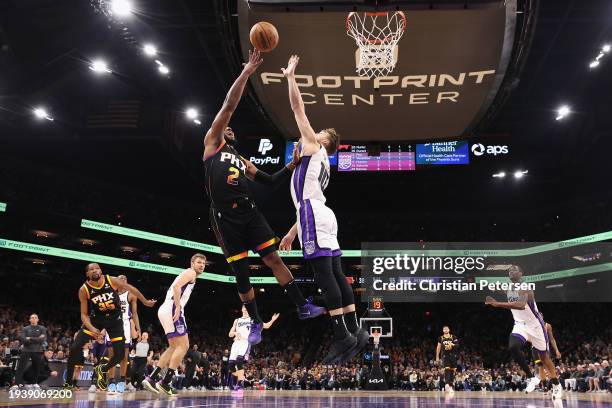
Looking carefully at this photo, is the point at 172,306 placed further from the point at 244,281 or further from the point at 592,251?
the point at 592,251

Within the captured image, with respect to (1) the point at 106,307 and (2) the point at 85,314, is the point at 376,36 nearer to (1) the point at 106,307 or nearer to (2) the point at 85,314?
(1) the point at 106,307

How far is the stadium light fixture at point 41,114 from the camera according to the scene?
22.1m

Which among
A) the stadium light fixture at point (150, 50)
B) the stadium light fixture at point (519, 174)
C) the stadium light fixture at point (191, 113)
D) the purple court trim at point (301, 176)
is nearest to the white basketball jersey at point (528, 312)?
the purple court trim at point (301, 176)

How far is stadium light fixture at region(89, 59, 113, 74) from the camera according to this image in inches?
736

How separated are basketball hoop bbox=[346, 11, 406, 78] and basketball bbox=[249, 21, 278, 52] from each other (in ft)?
13.2

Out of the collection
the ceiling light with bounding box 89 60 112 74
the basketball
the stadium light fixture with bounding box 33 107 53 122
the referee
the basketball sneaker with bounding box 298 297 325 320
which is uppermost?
the ceiling light with bounding box 89 60 112 74

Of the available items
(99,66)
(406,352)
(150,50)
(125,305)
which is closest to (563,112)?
(406,352)

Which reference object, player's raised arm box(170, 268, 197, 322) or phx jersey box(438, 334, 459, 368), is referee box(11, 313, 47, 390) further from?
phx jersey box(438, 334, 459, 368)

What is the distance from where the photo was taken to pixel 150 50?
1788cm

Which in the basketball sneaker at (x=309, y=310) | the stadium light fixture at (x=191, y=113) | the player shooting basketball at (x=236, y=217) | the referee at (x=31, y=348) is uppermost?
the stadium light fixture at (x=191, y=113)

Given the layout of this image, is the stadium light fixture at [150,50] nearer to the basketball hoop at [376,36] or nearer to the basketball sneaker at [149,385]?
the basketball hoop at [376,36]

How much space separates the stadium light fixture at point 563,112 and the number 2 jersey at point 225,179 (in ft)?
66.9

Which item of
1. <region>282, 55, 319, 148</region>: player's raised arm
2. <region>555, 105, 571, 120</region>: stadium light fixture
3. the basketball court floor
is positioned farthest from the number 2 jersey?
<region>555, 105, 571, 120</region>: stadium light fixture

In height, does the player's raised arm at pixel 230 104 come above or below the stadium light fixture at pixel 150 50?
below
